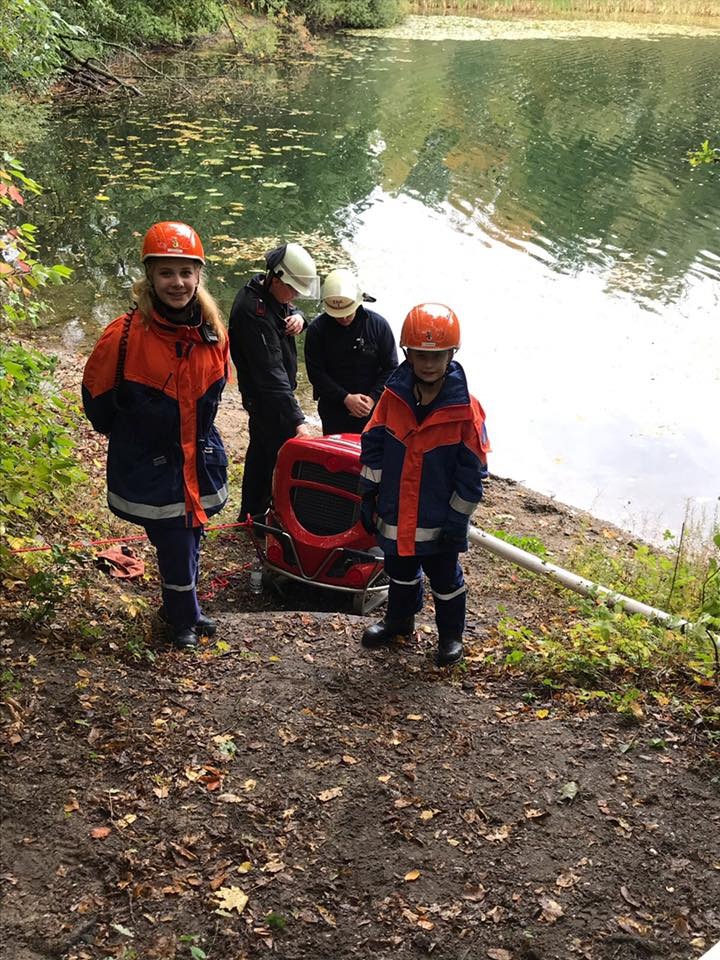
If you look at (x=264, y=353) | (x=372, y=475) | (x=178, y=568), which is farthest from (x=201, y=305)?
(x=264, y=353)

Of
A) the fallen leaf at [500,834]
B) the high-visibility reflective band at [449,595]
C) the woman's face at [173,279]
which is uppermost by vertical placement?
the woman's face at [173,279]

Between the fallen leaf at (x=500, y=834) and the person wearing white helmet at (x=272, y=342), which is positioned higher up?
the person wearing white helmet at (x=272, y=342)

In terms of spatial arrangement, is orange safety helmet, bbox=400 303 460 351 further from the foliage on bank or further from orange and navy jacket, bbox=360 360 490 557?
the foliage on bank

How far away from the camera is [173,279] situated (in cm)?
367

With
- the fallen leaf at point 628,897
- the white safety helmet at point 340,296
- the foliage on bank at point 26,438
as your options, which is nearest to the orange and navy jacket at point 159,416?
the foliage on bank at point 26,438

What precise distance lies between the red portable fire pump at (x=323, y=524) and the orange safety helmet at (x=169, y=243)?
168 cm

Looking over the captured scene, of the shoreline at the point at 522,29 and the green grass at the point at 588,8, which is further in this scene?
the green grass at the point at 588,8

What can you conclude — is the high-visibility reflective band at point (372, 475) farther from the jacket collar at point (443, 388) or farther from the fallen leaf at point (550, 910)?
the fallen leaf at point (550, 910)

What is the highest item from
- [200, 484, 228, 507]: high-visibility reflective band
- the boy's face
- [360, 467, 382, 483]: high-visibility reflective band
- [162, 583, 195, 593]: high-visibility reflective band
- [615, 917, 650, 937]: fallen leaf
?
the boy's face

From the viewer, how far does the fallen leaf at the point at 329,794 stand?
3361mm

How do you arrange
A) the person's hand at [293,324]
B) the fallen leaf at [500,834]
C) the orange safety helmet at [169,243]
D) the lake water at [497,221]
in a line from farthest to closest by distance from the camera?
1. the lake water at [497,221]
2. the person's hand at [293,324]
3. the orange safety helmet at [169,243]
4. the fallen leaf at [500,834]

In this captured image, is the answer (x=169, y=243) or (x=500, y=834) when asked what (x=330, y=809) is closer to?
(x=500, y=834)

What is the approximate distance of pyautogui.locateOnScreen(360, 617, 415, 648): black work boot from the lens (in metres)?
4.54

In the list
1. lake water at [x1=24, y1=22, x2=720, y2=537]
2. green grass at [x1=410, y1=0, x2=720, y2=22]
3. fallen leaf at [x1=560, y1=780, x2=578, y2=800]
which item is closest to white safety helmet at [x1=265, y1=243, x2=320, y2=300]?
fallen leaf at [x1=560, y1=780, x2=578, y2=800]
